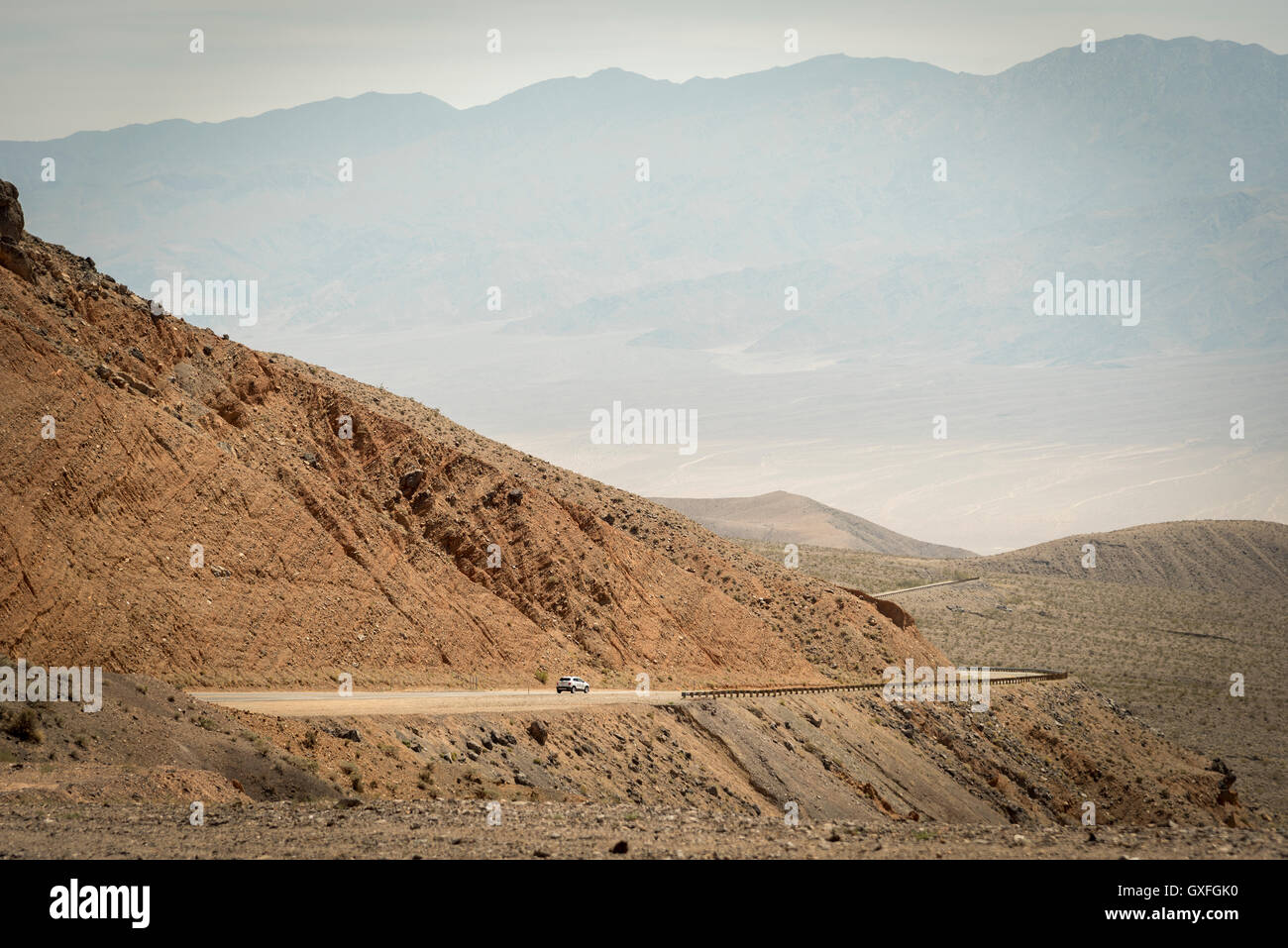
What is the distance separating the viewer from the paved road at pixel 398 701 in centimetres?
3041

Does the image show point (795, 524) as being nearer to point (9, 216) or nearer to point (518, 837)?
point (9, 216)

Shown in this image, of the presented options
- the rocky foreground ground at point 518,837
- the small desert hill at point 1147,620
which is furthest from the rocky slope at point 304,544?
the small desert hill at point 1147,620

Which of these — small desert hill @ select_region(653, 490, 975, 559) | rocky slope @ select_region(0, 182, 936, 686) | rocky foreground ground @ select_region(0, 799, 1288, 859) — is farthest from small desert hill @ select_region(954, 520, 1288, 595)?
rocky foreground ground @ select_region(0, 799, 1288, 859)

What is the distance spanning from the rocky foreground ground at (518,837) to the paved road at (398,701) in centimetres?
877

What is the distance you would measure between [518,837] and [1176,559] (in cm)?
13214

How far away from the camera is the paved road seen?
99.8 ft

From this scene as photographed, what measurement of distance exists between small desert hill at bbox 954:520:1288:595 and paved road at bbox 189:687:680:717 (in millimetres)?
97847

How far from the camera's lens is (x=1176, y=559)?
13925cm

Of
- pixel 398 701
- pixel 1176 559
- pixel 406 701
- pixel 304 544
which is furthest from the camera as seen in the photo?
pixel 1176 559

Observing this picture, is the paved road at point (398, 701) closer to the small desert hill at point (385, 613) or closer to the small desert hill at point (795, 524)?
the small desert hill at point (385, 613)

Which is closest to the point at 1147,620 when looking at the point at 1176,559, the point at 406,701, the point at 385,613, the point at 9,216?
the point at 1176,559

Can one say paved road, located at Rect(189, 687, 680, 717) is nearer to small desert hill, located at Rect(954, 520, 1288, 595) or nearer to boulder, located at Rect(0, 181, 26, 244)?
boulder, located at Rect(0, 181, 26, 244)
